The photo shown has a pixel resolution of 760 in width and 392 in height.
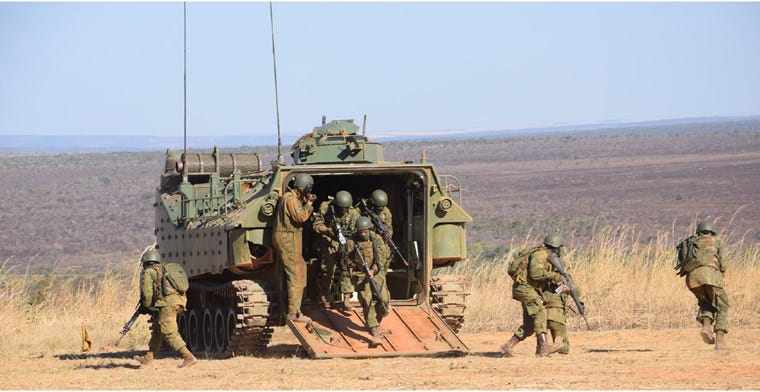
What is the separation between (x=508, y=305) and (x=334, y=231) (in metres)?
6.33

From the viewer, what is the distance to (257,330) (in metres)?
18.7

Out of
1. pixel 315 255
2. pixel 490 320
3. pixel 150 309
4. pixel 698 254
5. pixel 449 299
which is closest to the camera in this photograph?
pixel 150 309

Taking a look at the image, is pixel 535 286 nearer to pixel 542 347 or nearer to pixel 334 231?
pixel 542 347

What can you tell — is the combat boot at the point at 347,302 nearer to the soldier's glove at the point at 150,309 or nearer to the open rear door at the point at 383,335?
the open rear door at the point at 383,335

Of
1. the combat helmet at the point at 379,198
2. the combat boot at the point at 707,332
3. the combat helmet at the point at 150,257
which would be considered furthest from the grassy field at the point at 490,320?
the combat helmet at the point at 379,198

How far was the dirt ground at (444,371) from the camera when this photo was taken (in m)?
15.6

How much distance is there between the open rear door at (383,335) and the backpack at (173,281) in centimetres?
147

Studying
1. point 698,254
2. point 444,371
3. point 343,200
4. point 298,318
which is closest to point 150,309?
point 298,318

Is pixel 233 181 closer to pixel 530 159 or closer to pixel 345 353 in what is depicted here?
pixel 345 353

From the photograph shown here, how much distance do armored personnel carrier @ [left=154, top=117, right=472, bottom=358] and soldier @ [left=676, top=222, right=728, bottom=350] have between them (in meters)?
2.75

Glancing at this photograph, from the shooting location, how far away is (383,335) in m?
18.5

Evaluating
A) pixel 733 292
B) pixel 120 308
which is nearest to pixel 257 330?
pixel 120 308

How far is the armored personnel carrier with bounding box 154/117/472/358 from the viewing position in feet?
61.1

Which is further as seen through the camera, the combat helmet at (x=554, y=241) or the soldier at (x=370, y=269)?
the soldier at (x=370, y=269)
